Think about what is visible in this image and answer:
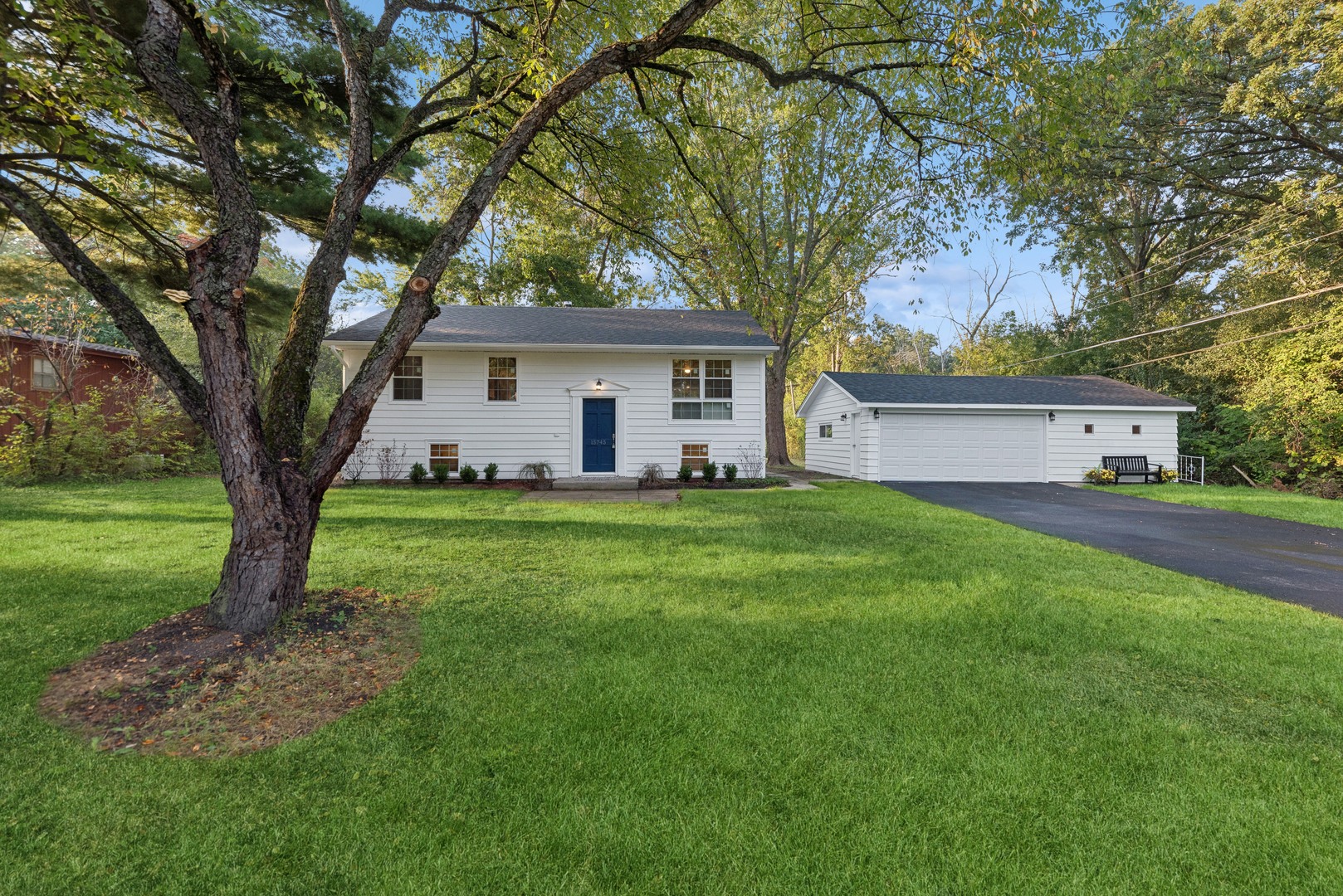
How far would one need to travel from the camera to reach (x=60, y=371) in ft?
41.9

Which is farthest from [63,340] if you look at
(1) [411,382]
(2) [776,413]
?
(2) [776,413]

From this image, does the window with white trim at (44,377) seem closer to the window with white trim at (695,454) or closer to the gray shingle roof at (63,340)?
the gray shingle roof at (63,340)

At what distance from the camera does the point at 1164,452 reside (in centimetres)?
1566

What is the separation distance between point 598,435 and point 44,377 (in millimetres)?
14651

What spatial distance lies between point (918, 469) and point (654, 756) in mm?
14554

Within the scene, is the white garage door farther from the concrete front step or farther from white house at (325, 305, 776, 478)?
the concrete front step

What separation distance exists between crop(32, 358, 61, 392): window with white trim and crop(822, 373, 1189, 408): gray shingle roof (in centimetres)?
2124

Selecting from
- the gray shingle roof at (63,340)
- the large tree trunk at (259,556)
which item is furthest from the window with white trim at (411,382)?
the large tree trunk at (259,556)

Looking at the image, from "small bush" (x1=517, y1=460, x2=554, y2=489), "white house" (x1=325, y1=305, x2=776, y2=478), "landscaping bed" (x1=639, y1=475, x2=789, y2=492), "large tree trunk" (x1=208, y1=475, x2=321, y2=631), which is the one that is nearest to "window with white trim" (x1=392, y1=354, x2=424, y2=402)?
"white house" (x1=325, y1=305, x2=776, y2=478)

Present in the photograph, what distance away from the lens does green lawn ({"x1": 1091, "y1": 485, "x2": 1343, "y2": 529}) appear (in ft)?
31.3

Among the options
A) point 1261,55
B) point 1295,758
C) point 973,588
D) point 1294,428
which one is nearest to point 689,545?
point 973,588

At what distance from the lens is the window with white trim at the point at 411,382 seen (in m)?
12.6

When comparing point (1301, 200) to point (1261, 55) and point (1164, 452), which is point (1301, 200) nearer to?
point (1261, 55)

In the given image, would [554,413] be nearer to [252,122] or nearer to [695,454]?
[695,454]
